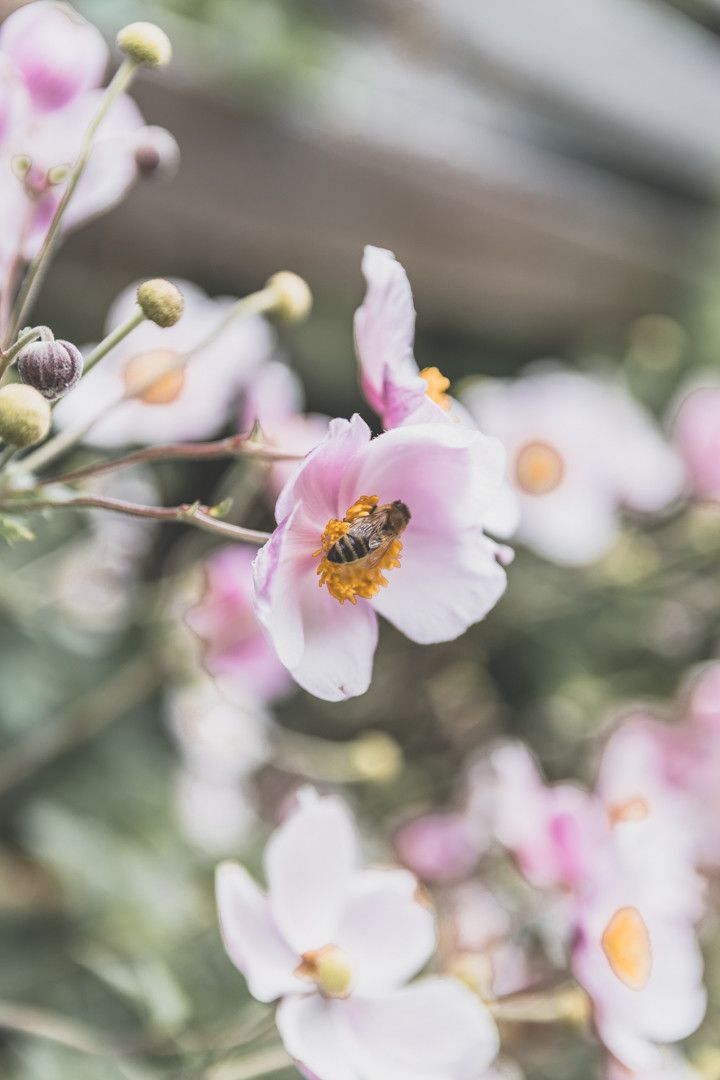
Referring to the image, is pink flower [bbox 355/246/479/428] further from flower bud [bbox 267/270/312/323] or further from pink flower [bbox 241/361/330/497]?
pink flower [bbox 241/361/330/497]

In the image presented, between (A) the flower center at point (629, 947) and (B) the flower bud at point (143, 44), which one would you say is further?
(A) the flower center at point (629, 947)

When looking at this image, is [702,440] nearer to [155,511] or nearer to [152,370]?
[152,370]

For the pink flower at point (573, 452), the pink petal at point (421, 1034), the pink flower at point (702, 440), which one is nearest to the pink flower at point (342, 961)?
the pink petal at point (421, 1034)

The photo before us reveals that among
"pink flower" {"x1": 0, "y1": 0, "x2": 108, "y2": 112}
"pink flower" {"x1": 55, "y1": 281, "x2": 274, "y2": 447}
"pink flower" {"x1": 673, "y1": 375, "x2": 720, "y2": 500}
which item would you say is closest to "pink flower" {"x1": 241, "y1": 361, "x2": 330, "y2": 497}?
"pink flower" {"x1": 55, "y1": 281, "x2": 274, "y2": 447}

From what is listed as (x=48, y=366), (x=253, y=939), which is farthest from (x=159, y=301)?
(x=253, y=939)

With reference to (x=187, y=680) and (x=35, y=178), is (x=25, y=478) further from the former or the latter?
(x=187, y=680)

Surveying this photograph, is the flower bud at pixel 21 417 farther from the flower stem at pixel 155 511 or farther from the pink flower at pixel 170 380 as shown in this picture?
the pink flower at pixel 170 380

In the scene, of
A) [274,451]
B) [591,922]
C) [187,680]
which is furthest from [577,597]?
[274,451]
